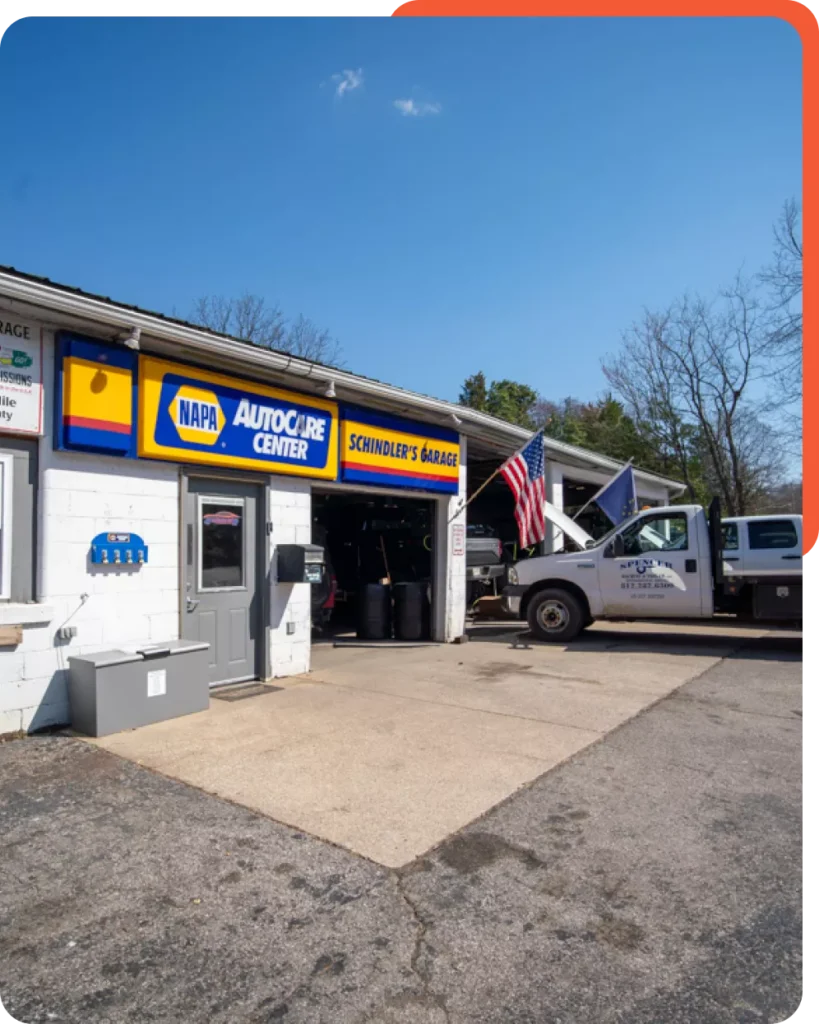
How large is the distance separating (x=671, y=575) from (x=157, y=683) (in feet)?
24.4

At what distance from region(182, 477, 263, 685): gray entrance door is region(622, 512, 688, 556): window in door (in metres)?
5.87

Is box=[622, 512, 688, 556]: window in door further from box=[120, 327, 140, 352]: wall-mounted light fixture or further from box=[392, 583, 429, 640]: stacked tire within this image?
box=[120, 327, 140, 352]: wall-mounted light fixture

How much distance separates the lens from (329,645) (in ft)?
35.9

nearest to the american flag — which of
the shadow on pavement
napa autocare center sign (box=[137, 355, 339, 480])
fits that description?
the shadow on pavement

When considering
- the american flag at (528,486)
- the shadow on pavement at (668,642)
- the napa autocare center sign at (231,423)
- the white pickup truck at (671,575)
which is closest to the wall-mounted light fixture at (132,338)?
the napa autocare center sign at (231,423)

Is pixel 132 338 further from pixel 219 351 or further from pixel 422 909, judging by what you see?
pixel 422 909

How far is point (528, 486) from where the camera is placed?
35.4 feet

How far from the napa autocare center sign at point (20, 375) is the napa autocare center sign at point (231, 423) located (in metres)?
0.93

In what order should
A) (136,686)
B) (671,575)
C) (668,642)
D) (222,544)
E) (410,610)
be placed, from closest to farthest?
(136,686), (222,544), (671,575), (410,610), (668,642)

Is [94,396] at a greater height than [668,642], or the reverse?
[94,396]

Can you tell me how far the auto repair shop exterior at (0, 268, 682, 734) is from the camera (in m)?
5.80

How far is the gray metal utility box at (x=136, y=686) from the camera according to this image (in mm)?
5746

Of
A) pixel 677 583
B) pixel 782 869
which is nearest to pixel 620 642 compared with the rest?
pixel 677 583

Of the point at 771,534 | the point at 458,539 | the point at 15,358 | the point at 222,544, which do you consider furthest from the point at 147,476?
the point at 771,534
